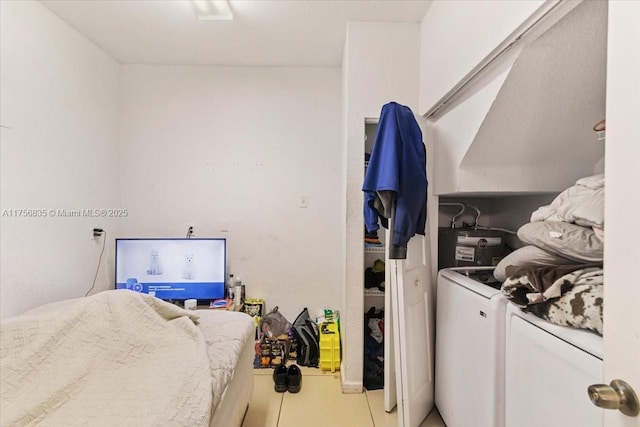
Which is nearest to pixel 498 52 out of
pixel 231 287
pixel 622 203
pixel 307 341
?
pixel 622 203

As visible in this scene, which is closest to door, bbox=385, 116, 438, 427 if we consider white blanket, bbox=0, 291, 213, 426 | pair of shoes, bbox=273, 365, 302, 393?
pair of shoes, bbox=273, 365, 302, 393

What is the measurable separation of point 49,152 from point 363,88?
2.20m

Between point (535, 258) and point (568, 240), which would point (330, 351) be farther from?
point (568, 240)

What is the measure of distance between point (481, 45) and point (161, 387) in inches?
75.5

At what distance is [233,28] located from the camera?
2.13 metres

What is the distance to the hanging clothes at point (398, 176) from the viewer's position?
4.97 feet

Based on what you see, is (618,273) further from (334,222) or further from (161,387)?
(334,222)

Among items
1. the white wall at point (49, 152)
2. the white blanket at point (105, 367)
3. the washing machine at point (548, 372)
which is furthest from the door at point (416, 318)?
the white wall at point (49, 152)

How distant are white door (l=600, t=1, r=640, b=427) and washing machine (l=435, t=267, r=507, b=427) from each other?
68 centimetres

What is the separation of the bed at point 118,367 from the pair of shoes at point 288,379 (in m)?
0.57

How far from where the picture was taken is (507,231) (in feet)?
6.59

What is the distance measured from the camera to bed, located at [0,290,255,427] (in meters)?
0.95

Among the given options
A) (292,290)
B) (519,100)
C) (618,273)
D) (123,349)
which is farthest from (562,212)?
(292,290)

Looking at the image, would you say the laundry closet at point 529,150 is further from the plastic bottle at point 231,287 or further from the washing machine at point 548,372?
the plastic bottle at point 231,287
